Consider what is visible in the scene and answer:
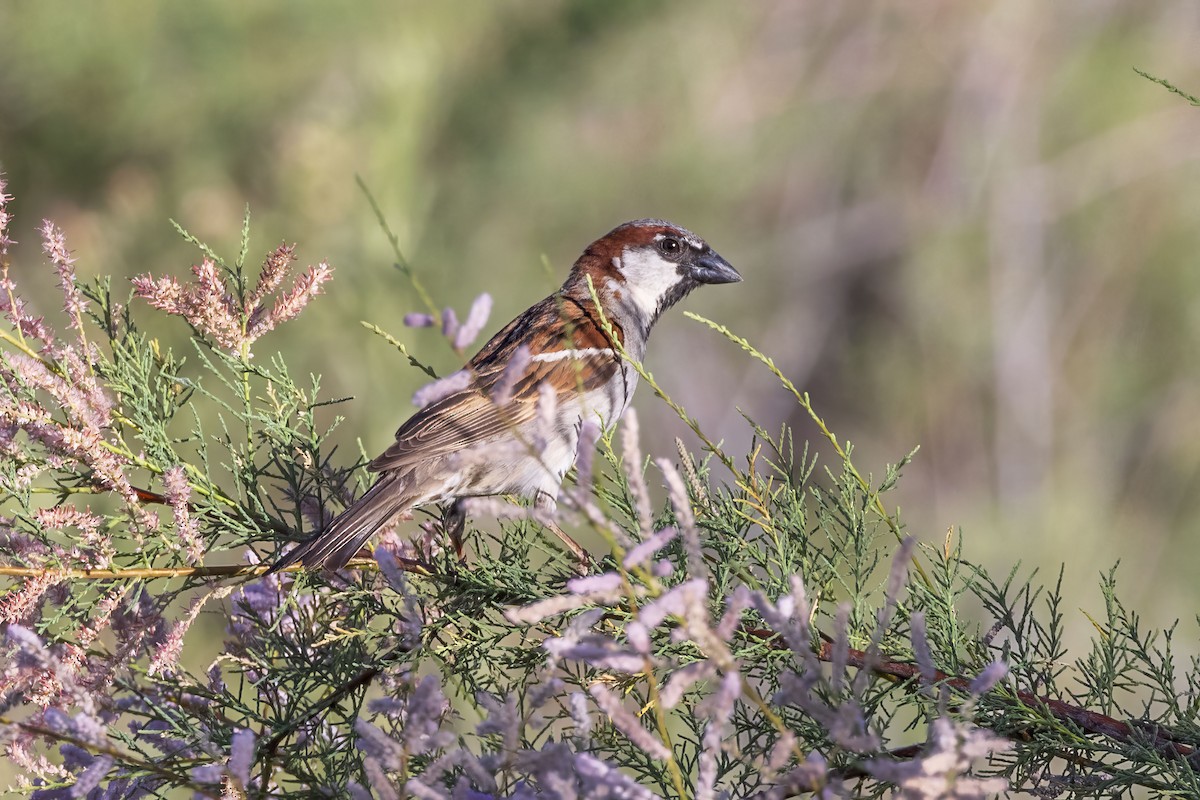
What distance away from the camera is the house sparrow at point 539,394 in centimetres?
210

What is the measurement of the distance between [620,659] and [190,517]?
93cm

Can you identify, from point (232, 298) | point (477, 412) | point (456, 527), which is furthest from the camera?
point (477, 412)

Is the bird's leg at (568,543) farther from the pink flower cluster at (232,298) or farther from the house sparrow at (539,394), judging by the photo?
the pink flower cluster at (232,298)

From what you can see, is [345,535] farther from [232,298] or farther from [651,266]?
[651,266]

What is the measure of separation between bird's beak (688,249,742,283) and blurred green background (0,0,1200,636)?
5.66 feet

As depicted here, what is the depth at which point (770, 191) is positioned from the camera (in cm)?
806

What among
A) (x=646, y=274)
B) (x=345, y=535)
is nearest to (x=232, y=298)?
(x=345, y=535)

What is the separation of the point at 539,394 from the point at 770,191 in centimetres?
664

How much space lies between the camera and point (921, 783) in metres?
0.97

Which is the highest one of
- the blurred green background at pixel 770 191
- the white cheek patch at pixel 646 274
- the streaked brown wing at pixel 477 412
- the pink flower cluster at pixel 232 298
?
the blurred green background at pixel 770 191

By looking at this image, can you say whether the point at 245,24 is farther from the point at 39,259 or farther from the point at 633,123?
the point at 633,123

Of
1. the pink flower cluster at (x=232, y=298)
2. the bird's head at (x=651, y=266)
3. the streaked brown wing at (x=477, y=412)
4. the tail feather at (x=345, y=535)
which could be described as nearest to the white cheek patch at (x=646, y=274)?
the bird's head at (x=651, y=266)

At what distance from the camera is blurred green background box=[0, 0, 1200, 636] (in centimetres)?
520

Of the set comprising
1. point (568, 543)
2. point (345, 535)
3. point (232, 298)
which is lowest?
point (345, 535)
